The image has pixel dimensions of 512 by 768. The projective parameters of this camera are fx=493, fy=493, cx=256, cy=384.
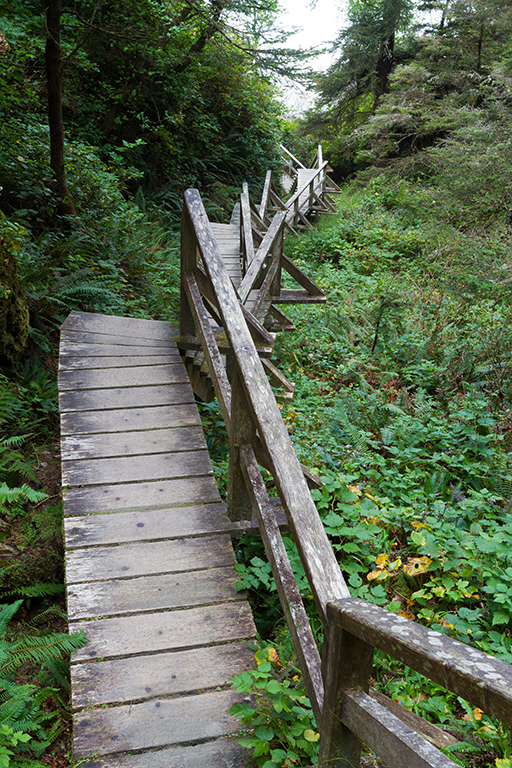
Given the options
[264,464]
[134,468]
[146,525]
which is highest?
[264,464]

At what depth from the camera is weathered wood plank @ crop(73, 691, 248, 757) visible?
1.86 metres

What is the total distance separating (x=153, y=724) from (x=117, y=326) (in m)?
3.56

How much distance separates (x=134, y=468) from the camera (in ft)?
10.5

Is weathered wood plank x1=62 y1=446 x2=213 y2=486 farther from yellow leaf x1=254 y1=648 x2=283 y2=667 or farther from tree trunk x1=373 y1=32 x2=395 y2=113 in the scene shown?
tree trunk x1=373 y1=32 x2=395 y2=113

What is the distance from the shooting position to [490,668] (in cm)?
93

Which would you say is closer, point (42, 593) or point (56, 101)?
point (42, 593)

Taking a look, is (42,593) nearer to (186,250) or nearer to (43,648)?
(43,648)

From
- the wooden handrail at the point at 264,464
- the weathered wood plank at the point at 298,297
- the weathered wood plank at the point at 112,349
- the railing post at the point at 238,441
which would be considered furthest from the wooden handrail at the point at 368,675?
the weathered wood plank at the point at 298,297

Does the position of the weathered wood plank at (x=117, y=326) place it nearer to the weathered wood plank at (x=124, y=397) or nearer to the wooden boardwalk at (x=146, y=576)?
the wooden boardwalk at (x=146, y=576)

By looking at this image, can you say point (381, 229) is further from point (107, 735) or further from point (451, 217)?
point (107, 735)

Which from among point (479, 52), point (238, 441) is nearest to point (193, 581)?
point (238, 441)

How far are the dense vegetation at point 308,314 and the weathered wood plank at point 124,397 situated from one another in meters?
0.48

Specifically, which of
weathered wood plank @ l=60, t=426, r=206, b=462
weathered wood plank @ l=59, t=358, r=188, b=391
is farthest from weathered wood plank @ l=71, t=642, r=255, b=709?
weathered wood plank @ l=59, t=358, r=188, b=391

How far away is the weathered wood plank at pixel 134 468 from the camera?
3.10 m
